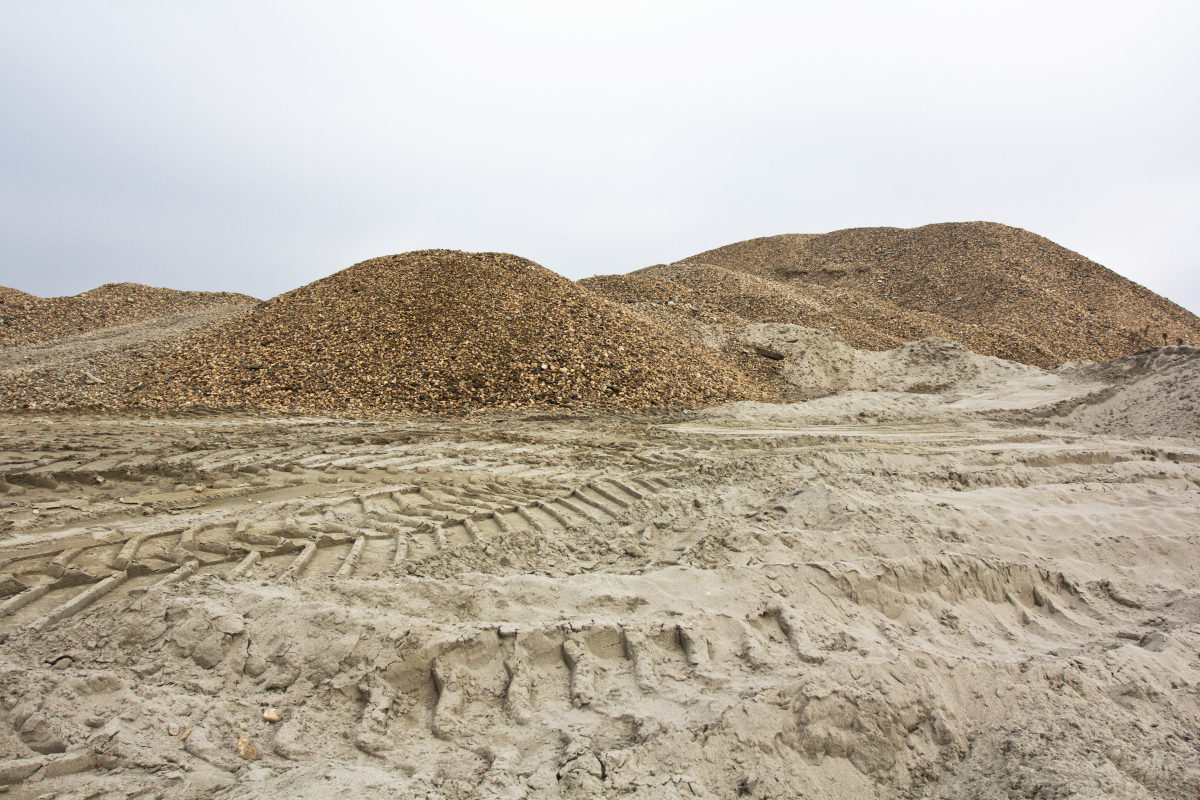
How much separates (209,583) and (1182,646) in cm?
429

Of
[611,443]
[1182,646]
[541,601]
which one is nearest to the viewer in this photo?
[1182,646]

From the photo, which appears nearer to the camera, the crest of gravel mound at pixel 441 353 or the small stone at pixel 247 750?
the small stone at pixel 247 750

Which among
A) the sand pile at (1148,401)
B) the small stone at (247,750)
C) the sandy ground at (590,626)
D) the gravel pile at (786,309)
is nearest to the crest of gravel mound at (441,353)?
the sandy ground at (590,626)

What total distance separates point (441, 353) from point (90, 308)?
12924 mm

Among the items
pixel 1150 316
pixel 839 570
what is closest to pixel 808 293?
pixel 1150 316

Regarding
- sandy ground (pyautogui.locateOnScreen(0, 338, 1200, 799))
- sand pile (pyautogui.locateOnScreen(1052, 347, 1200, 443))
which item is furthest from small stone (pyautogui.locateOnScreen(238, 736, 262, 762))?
sand pile (pyautogui.locateOnScreen(1052, 347, 1200, 443))

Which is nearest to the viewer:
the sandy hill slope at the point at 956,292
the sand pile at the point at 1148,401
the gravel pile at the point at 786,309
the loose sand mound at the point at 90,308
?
the sand pile at the point at 1148,401

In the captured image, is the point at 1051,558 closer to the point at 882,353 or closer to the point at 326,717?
the point at 326,717

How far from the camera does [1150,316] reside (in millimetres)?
17156

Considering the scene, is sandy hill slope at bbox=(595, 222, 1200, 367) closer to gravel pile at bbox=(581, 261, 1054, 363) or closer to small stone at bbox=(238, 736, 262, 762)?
gravel pile at bbox=(581, 261, 1054, 363)

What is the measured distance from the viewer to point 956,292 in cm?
1808

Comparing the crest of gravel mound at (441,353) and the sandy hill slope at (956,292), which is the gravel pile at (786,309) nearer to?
the sandy hill slope at (956,292)

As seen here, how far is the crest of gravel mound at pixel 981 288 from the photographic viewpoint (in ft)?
48.9

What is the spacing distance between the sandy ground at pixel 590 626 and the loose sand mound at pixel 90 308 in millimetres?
12046
